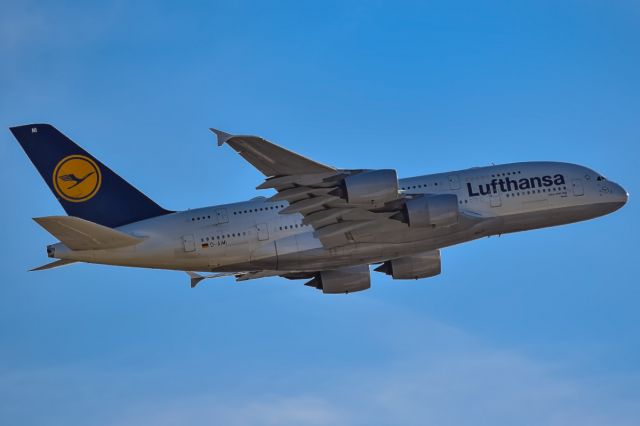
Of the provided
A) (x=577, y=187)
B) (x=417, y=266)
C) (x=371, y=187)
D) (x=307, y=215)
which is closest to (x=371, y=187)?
(x=371, y=187)

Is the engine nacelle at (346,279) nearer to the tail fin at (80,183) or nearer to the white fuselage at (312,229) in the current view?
the white fuselage at (312,229)

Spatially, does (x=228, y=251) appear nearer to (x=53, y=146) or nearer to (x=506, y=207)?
(x=53, y=146)

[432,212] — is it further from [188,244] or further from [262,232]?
[188,244]

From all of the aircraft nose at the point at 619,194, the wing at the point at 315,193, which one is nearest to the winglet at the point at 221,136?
the wing at the point at 315,193

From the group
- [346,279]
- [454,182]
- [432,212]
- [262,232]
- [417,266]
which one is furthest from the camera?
[346,279]

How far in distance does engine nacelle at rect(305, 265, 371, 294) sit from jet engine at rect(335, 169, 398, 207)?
9.60m

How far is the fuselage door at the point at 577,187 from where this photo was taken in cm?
4578

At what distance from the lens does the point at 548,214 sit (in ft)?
148

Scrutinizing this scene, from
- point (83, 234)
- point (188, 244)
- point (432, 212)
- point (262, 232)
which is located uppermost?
point (83, 234)

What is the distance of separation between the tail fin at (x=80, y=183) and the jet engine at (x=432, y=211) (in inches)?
473

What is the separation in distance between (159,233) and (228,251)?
130 inches

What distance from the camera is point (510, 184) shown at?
147 feet

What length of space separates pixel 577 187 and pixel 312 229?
1322 centimetres

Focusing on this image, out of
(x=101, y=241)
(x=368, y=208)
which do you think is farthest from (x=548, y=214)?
(x=101, y=241)
